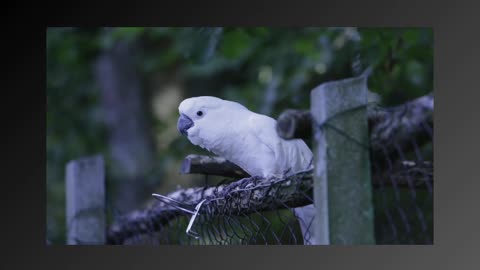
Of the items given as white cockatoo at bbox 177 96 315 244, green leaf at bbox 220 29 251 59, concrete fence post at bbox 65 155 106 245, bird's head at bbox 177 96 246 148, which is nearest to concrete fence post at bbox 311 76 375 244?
white cockatoo at bbox 177 96 315 244

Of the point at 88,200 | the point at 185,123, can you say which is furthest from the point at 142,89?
the point at 185,123

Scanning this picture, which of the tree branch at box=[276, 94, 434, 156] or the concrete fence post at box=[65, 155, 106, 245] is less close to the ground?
the tree branch at box=[276, 94, 434, 156]

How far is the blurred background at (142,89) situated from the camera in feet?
13.4

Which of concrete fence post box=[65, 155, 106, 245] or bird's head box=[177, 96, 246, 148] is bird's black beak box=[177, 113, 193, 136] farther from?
concrete fence post box=[65, 155, 106, 245]

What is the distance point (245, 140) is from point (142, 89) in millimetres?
3309

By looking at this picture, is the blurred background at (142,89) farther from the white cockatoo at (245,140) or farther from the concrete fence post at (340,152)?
the concrete fence post at (340,152)

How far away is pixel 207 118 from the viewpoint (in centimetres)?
245

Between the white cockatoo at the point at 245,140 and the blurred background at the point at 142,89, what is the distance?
41.9 inches

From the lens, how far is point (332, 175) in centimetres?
184

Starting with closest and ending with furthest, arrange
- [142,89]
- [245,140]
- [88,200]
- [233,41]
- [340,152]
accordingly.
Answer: [340,152] < [245,140] < [88,200] < [233,41] < [142,89]

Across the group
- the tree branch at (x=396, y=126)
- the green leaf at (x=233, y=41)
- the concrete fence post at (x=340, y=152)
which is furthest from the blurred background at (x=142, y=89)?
the concrete fence post at (x=340, y=152)

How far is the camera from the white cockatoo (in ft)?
7.66

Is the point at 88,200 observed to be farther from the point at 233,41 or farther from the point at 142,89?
the point at 142,89
